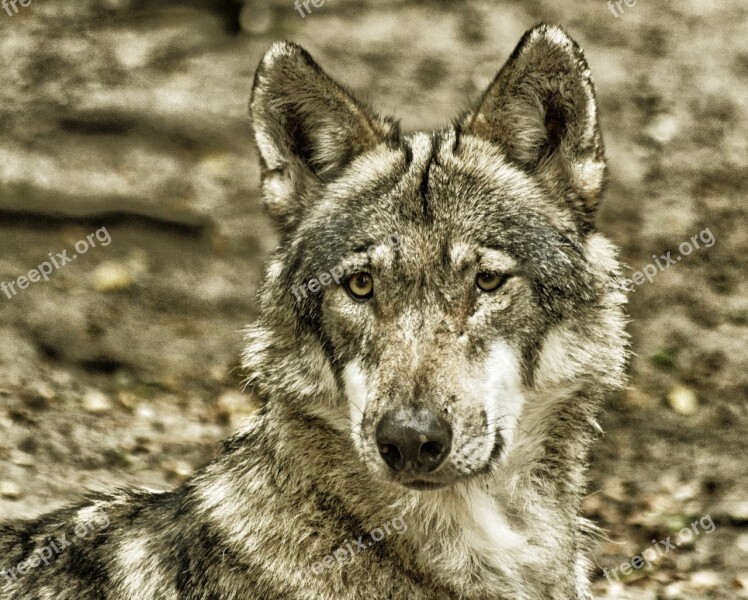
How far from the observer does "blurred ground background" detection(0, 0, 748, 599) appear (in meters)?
7.01

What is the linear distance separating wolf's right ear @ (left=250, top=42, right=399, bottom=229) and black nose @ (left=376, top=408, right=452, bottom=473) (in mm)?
1319

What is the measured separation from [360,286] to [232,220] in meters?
5.62

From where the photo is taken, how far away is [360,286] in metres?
3.90

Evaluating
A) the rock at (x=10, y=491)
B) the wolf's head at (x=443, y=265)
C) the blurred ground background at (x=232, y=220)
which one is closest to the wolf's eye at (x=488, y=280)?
the wolf's head at (x=443, y=265)

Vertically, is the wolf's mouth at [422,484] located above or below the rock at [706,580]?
above

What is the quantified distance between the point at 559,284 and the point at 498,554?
3.76 ft

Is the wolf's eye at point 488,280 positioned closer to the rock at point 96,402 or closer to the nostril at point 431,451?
the nostril at point 431,451

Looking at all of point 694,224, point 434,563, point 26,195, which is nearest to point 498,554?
point 434,563

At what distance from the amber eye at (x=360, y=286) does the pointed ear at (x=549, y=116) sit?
0.89 metres

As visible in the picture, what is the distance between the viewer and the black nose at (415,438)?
3348mm

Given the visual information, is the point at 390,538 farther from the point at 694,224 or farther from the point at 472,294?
the point at 694,224

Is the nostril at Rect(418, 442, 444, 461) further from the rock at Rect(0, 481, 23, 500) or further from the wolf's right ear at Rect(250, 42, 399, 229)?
the rock at Rect(0, 481, 23, 500)

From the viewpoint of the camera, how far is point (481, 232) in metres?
3.85

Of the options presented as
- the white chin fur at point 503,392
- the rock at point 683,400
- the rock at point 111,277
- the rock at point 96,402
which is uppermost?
the white chin fur at point 503,392
